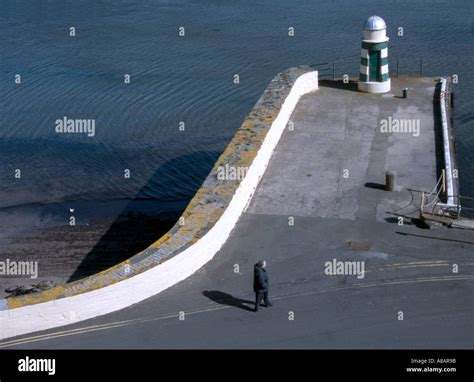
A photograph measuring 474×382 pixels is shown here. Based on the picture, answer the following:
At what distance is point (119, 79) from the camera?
3975 cm

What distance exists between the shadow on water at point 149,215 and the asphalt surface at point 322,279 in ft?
22.7

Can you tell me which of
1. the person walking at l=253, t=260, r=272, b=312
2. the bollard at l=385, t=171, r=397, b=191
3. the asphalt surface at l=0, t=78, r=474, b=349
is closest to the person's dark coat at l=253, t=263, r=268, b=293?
the person walking at l=253, t=260, r=272, b=312

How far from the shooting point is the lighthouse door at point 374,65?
25.5 metres

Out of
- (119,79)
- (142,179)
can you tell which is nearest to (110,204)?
(142,179)

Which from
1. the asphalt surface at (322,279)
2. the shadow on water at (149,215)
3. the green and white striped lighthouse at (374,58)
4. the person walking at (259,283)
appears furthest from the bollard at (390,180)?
the shadow on water at (149,215)

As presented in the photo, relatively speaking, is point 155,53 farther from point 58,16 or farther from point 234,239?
point 234,239

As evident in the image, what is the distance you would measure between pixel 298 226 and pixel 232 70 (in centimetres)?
2372

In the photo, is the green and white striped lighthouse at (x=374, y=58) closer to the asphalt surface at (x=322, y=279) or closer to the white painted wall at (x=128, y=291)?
the asphalt surface at (x=322, y=279)

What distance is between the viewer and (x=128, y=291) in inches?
574

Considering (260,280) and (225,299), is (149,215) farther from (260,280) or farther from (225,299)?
(260,280)

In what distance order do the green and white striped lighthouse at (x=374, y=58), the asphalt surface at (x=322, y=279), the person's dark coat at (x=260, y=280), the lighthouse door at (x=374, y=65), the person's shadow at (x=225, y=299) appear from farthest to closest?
the lighthouse door at (x=374, y=65) → the green and white striped lighthouse at (x=374, y=58) → the person's shadow at (x=225, y=299) → the person's dark coat at (x=260, y=280) → the asphalt surface at (x=322, y=279)

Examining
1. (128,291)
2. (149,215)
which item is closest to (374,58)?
(149,215)

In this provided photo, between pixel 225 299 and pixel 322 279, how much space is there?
1991mm

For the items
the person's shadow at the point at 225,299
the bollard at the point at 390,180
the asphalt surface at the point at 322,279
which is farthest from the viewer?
the bollard at the point at 390,180
